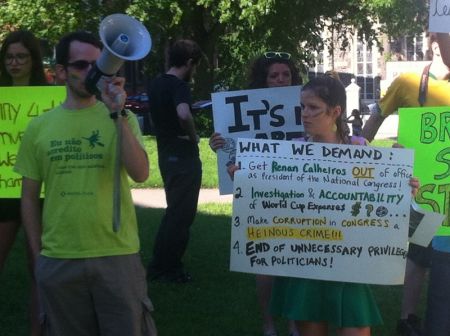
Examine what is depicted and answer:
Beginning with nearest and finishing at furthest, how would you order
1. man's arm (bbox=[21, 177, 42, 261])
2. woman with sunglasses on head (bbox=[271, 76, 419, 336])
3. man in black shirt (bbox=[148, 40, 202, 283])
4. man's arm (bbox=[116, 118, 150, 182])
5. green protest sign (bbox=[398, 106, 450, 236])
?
man's arm (bbox=[116, 118, 150, 182]), man's arm (bbox=[21, 177, 42, 261]), woman with sunglasses on head (bbox=[271, 76, 419, 336]), green protest sign (bbox=[398, 106, 450, 236]), man in black shirt (bbox=[148, 40, 202, 283])

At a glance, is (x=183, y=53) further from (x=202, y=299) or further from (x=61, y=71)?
(x=61, y=71)

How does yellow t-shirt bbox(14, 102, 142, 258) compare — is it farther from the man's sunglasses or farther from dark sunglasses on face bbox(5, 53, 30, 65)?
dark sunglasses on face bbox(5, 53, 30, 65)

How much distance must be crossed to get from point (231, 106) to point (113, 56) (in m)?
1.92

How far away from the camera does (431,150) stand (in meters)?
4.01

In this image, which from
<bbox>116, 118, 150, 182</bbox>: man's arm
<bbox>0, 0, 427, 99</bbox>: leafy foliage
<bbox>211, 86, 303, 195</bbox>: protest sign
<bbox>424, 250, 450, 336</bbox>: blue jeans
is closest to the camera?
<bbox>116, 118, 150, 182</bbox>: man's arm

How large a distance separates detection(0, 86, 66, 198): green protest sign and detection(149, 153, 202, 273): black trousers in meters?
2.05

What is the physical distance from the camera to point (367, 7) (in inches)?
1001

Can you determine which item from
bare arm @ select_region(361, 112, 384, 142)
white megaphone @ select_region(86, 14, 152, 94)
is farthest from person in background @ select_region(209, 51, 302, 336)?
white megaphone @ select_region(86, 14, 152, 94)

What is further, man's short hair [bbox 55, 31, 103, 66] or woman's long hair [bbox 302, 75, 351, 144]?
woman's long hair [bbox 302, 75, 351, 144]

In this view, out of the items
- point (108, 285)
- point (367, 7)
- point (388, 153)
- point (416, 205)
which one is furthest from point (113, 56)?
point (367, 7)

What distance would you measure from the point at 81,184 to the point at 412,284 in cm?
257

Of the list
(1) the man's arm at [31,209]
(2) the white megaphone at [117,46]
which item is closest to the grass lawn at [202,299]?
(1) the man's arm at [31,209]

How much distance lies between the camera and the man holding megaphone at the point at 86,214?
3.20m

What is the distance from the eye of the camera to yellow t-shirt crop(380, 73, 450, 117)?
170 inches
